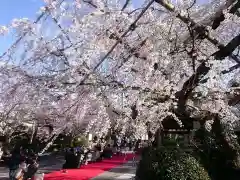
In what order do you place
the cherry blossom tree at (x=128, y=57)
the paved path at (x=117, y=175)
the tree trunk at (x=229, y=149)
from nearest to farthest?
the cherry blossom tree at (x=128, y=57)
the tree trunk at (x=229, y=149)
the paved path at (x=117, y=175)

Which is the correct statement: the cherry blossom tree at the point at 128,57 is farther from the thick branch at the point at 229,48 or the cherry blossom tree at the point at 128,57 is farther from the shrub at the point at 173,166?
the shrub at the point at 173,166

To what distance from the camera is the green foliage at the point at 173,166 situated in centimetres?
822

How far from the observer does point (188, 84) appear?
5.62 metres

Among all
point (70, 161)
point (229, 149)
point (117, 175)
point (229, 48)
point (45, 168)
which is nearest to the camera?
point (229, 48)

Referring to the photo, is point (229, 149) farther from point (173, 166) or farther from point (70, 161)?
point (70, 161)

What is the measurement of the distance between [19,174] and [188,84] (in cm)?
771

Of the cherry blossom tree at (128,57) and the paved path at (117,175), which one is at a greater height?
the cherry blossom tree at (128,57)

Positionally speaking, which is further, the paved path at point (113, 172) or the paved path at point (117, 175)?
the paved path at point (113, 172)

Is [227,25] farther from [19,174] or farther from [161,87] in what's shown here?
[19,174]

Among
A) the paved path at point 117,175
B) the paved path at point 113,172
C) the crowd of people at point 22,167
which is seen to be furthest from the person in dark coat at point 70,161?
the crowd of people at point 22,167

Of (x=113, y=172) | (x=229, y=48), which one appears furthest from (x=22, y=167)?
(x=229, y=48)

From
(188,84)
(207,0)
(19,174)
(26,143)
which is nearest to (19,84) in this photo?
(188,84)

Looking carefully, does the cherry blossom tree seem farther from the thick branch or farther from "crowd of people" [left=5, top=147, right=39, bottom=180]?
"crowd of people" [left=5, top=147, right=39, bottom=180]

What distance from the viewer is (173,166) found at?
835 cm
